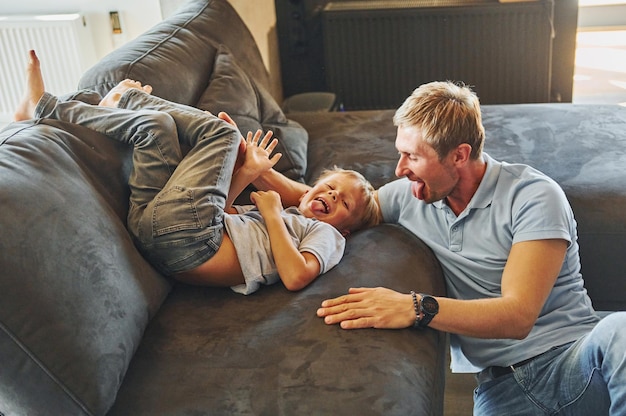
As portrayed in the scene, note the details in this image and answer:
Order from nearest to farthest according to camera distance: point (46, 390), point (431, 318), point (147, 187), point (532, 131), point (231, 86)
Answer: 1. point (46, 390)
2. point (431, 318)
3. point (147, 187)
4. point (231, 86)
5. point (532, 131)

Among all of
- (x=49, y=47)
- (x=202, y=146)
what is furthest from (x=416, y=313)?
(x=49, y=47)

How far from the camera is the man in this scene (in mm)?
1647

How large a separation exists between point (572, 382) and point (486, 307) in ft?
0.82

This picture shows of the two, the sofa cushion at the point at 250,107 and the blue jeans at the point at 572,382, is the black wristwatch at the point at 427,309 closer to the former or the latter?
the blue jeans at the point at 572,382

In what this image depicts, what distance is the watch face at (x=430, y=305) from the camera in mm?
1669

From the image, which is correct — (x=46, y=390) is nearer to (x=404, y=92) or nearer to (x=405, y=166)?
(x=405, y=166)

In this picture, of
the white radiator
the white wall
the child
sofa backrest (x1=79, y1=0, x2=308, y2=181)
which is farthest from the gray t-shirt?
the white radiator

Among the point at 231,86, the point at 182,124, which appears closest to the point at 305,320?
the point at 182,124

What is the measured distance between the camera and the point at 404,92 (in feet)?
14.2

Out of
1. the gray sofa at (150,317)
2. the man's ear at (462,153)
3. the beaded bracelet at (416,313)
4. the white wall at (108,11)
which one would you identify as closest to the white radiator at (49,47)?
the white wall at (108,11)

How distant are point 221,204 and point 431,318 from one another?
57 centimetres

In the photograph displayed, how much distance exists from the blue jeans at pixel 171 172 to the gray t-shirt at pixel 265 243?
0.07 meters

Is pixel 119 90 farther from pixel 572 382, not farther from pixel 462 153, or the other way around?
pixel 572 382

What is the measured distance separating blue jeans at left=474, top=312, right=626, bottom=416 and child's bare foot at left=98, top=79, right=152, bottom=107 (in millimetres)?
1211
